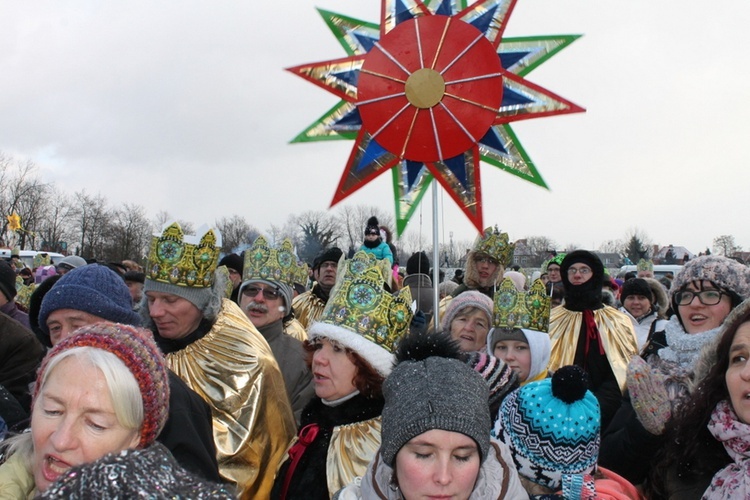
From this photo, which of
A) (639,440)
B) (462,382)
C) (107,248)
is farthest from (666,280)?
(107,248)

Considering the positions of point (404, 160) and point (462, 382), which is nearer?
point (462, 382)

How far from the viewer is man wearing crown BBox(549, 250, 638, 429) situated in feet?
16.3

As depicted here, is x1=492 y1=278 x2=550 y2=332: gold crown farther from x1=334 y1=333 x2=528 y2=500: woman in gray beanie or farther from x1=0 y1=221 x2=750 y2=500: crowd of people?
x1=334 y1=333 x2=528 y2=500: woman in gray beanie

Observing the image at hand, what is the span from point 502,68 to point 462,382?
7.55ft

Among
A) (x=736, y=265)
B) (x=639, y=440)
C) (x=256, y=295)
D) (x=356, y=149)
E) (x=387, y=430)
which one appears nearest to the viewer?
(x=387, y=430)

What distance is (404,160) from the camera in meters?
4.09

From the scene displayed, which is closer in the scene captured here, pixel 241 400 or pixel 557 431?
pixel 557 431

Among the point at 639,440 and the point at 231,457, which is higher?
the point at 639,440

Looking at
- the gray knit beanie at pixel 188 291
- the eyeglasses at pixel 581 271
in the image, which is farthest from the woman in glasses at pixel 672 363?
the gray knit beanie at pixel 188 291

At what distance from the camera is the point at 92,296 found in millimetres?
2863

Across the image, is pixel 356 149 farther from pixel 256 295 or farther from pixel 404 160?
pixel 256 295

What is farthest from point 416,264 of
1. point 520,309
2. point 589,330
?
point 520,309

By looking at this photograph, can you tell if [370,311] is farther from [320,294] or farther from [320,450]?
[320,294]

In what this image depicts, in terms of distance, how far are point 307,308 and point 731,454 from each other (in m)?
4.61
